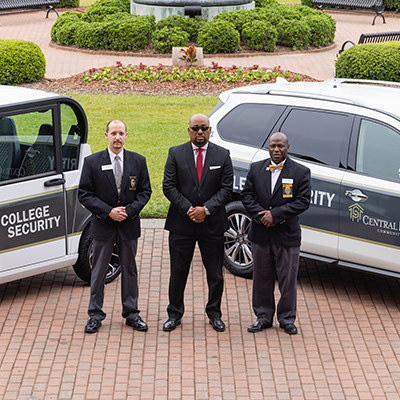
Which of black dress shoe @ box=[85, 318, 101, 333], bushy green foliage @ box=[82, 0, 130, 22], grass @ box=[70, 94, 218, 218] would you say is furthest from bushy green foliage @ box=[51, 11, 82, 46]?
black dress shoe @ box=[85, 318, 101, 333]

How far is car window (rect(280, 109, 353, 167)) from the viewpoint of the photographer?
6723 mm

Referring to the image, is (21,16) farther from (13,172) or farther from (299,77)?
(13,172)

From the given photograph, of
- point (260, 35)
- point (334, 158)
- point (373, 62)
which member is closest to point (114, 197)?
point (334, 158)

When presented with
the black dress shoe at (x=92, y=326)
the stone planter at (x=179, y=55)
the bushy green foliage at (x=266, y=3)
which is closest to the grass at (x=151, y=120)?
the stone planter at (x=179, y=55)

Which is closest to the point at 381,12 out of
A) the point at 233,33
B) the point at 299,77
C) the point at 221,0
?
the point at 221,0

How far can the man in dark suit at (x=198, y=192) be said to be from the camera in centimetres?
570

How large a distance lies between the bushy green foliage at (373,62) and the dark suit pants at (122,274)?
9416 mm

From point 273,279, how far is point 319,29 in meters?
17.1

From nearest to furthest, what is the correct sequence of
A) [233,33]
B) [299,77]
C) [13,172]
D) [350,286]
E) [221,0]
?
[13,172] < [350,286] < [299,77] < [233,33] < [221,0]

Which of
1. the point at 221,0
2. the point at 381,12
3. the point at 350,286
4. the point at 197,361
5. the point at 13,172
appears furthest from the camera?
the point at 381,12

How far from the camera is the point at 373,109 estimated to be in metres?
6.62

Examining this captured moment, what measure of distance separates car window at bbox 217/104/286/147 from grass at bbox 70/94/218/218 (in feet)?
7.34

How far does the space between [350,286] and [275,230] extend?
5.78ft

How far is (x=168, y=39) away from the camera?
20.3 meters
